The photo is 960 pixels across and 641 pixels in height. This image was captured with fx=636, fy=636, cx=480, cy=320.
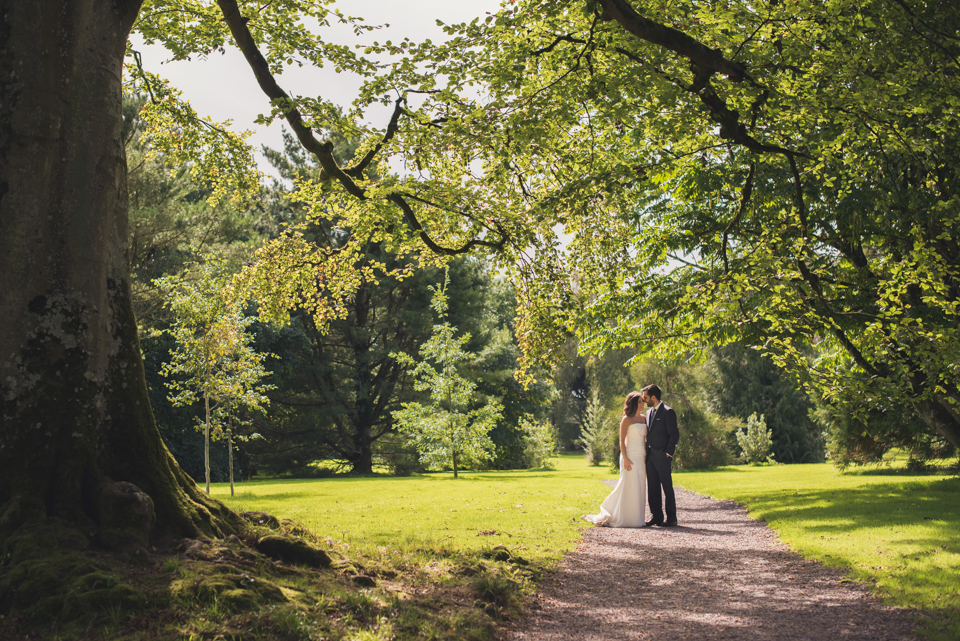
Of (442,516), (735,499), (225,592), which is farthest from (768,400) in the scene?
(225,592)

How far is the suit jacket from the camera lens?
10.9 meters

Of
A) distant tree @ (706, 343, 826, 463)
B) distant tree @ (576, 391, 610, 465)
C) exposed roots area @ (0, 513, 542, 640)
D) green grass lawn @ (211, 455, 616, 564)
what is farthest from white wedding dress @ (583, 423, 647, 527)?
distant tree @ (706, 343, 826, 463)

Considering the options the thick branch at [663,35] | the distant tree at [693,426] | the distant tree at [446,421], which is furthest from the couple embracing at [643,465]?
the distant tree at [693,426]

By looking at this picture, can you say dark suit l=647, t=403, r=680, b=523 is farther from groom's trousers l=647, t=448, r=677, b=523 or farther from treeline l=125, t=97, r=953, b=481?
treeline l=125, t=97, r=953, b=481

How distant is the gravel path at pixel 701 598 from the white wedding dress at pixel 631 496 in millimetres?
1742

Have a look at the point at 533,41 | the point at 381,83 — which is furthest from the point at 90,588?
the point at 533,41

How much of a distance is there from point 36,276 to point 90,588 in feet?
7.87

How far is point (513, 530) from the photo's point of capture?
31.0 feet

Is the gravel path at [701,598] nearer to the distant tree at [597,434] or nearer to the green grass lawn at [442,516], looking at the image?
the green grass lawn at [442,516]

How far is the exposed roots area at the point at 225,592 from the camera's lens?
12.6 ft

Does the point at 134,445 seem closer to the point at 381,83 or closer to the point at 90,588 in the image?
the point at 90,588

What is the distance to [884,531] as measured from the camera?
875cm

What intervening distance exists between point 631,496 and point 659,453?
875 mm

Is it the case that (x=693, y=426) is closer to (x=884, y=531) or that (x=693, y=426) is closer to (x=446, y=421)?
(x=446, y=421)
